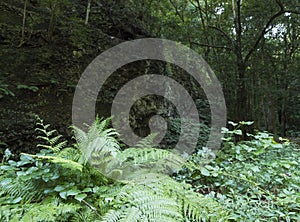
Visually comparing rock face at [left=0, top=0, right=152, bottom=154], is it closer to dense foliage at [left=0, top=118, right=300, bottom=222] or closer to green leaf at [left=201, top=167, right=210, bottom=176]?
dense foliage at [left=0, top=118, right=300, bottom=222]

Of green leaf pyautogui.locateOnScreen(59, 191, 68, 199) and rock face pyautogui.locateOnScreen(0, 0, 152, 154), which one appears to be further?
rock face pyautogui.locateOnScreen(0, 0, 152, 154)

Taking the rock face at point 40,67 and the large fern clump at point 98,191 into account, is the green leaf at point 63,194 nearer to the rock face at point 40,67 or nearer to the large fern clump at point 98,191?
the large fern clump at point 98,191

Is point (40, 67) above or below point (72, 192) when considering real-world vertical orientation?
above

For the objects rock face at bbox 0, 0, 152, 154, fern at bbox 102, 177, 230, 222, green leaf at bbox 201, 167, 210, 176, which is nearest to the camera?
fern at bbox 102, 177, 230, 222

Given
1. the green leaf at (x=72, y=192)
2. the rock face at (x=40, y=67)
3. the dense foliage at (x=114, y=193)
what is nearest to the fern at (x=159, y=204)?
the dense foliage at (x=114, y=193)

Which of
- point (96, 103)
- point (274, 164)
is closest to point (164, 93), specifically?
point (96, 103)

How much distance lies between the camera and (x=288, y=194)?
1778 millimetres

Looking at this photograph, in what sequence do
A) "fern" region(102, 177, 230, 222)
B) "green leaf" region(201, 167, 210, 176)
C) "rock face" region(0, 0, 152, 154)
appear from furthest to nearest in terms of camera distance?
"rock face" region(0, 0, 152, 154) < "green leaf" region(201, 167, 210, 176) < "fern" region(102, 177, 230, 222)

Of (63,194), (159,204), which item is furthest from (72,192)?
(159,204)

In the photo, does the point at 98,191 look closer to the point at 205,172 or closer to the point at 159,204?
the point at 159,204

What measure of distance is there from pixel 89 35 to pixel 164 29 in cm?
404

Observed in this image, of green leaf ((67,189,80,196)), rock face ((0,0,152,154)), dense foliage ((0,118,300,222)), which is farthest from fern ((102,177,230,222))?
rock face ((0,0,152,154))

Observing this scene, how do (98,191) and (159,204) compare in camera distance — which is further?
(98,191)

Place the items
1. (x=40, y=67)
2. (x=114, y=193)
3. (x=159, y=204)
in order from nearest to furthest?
(x=159, y=204)
(x=114, y=193)
(x=40, y=67)
